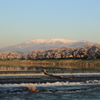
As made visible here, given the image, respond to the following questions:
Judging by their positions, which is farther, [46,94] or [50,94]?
[50,94]

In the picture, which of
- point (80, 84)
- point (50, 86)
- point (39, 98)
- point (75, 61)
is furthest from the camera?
point (75, 61)

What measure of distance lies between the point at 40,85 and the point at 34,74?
698 inches

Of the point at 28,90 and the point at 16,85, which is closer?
the point at 28,90

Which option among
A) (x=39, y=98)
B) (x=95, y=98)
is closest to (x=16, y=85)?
(x=39, y=98)

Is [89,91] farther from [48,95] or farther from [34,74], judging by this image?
[34,74]

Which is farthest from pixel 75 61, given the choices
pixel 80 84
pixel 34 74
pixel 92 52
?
pixel 80 84

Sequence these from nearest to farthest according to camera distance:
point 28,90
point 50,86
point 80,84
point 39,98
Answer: point 39,98 < point 28,90 < point 50,86 < point 80,84

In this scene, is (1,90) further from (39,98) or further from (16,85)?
(39,98)

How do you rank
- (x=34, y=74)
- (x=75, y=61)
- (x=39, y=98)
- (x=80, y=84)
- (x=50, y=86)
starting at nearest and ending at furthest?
(x=39, y=98) → (x=50, y=86) → (x=80, y=84) → (x=34, y=74) → (x=75, y=61)

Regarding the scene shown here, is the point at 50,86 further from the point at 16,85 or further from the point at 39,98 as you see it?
the point at 39,98

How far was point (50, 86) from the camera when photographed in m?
47.0

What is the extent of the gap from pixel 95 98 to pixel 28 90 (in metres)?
10.9

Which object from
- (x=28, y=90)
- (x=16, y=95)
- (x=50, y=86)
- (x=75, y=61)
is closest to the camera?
(x=16, y=95)

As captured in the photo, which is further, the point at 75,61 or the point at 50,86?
the point at 75,61
